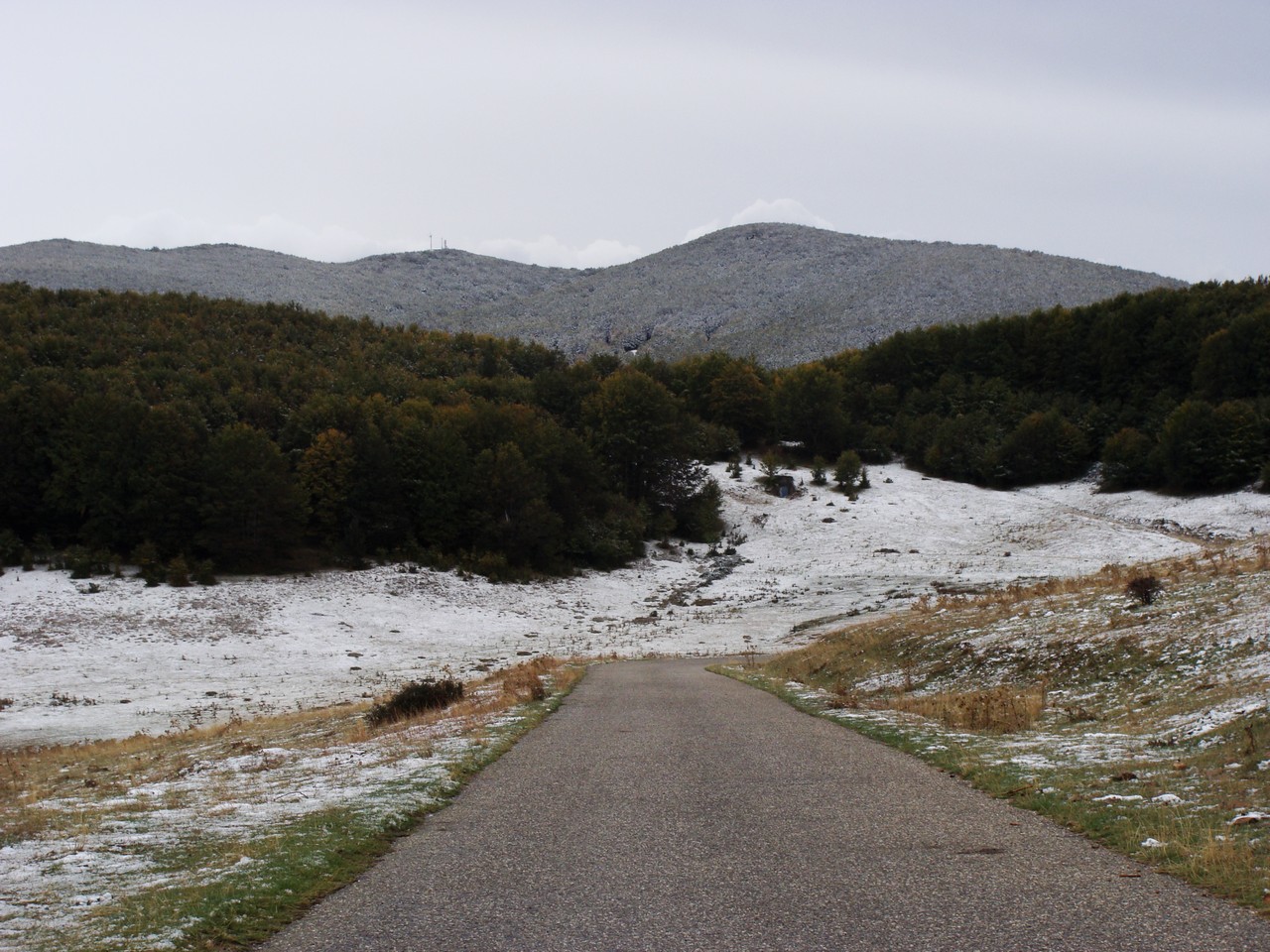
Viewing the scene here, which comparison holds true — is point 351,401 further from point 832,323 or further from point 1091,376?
point 832,323

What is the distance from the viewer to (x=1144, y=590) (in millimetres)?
18250

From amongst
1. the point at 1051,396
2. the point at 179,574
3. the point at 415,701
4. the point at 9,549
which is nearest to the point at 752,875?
the point at 415,701

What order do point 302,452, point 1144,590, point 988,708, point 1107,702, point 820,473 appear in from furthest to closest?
1. point 820,473
2. point 302,452
3. point 1144,590
4. point 988,708
5. point 1107,702

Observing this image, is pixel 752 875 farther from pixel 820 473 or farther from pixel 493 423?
pixel 820 473

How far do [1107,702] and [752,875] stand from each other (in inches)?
370

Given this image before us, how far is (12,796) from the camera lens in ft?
45.9

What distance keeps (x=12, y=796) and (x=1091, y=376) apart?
4301 inches

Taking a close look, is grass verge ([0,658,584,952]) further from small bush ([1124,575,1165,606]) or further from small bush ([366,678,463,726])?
small bush ([1124,575,1165,606])

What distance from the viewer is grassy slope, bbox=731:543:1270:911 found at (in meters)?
7.74

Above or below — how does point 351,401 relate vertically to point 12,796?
above

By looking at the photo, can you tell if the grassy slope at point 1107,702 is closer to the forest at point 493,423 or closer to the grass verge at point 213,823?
the grass verge at point 213,823

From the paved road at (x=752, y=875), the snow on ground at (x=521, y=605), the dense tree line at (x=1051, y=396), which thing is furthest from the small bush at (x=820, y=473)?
the paved road at (x=752, y=875)

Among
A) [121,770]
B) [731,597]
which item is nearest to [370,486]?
[731,597]

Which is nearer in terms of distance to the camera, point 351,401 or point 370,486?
point 370,486
